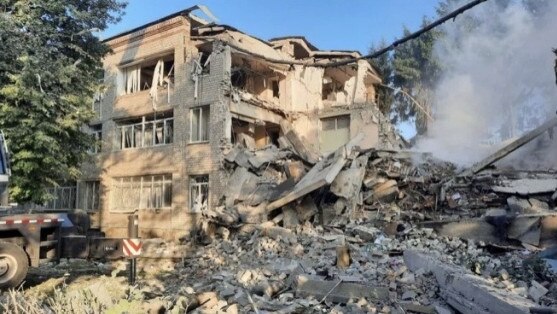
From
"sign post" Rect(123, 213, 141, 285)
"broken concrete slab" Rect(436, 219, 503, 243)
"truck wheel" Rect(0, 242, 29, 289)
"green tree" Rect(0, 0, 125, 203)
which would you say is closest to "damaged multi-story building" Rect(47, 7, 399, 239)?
"green tree" Rect(0, 0, 125, 203)

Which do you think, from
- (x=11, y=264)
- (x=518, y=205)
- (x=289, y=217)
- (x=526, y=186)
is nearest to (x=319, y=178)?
(x=289, y=217)

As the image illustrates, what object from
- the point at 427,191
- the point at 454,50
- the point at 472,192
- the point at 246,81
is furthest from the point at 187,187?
the point at 454,50

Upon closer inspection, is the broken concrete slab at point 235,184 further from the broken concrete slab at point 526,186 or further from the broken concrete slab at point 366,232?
the broken concrete slab at point 526,186

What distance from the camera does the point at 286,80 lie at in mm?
21156

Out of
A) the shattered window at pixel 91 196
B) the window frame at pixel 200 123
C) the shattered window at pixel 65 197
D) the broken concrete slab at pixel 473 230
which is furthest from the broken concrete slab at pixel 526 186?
the shattered window at pixel 65 197

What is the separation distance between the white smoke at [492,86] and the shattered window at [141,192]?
1082cm

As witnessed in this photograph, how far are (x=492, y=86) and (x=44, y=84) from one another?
19.2m

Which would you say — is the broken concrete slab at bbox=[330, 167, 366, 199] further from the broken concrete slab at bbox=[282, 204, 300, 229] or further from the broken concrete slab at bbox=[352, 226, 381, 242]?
the broken concrete slab at bbox=[352, 226, 381, 242]

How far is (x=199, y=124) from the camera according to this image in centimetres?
1845

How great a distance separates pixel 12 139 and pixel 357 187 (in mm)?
10127

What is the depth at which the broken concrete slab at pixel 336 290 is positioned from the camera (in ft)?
19.8

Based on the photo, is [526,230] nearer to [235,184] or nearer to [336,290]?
[336,290]

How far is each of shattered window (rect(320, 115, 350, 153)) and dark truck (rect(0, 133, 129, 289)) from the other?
13.1 metres

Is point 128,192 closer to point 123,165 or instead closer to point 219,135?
point 123,165
